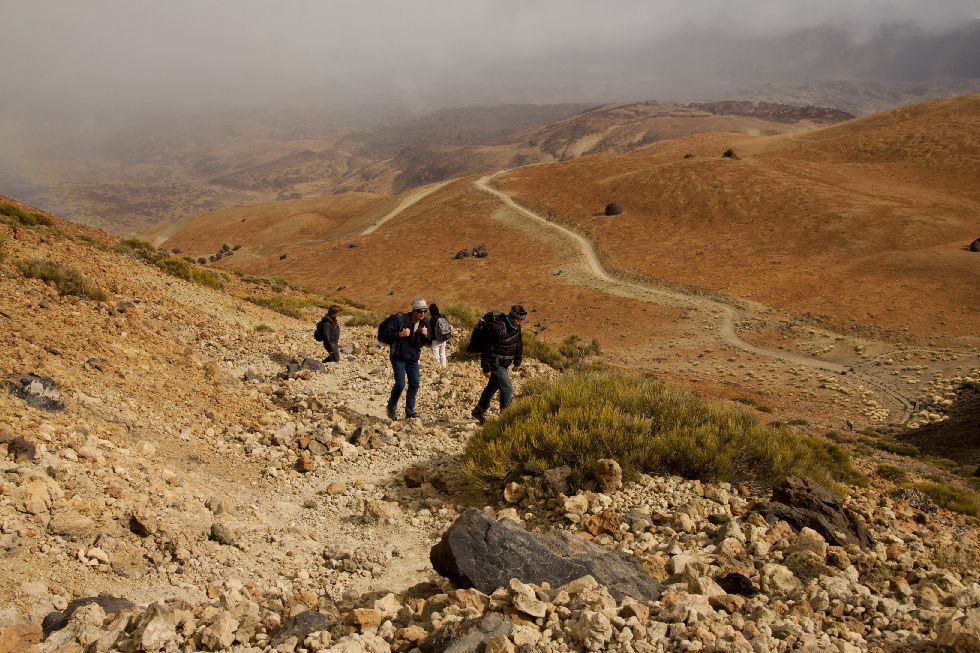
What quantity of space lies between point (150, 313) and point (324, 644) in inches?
426

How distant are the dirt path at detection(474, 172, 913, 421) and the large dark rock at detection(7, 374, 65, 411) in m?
22.2

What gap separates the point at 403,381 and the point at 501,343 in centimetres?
179

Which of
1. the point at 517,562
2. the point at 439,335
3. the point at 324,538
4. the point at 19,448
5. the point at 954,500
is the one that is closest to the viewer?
the point at 517,562

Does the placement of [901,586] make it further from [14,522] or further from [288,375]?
[288,375]

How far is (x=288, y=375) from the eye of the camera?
10875 millimetres

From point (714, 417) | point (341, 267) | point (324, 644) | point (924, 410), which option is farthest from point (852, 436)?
point (341, 267)

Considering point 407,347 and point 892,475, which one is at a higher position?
point 407,347

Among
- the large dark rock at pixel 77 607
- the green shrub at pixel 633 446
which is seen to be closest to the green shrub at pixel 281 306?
the green shrub at pixel 633 446

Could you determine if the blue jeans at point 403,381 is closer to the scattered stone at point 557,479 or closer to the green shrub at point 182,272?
the scattered stone at point 557,479

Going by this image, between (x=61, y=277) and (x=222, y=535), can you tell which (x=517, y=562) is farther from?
(x=61, y=277)

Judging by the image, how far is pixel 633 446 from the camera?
23.1ft

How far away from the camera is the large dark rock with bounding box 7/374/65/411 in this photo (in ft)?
20.2

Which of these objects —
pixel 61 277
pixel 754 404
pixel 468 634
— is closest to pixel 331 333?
pixel 61 277

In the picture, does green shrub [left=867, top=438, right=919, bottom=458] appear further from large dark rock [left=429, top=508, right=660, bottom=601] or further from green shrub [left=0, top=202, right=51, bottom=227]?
green shrub [left=0, top=202, right=51, bottom=227]
